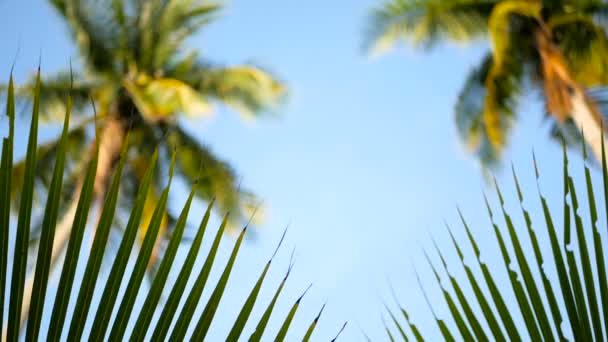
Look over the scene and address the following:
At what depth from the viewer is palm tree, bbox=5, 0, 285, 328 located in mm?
11867

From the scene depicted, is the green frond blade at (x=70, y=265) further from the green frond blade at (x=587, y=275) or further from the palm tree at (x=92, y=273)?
the green frond blade at (x=587, y=275)

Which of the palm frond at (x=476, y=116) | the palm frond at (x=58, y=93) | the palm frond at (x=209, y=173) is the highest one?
the palm frond at (x=476, y=116)

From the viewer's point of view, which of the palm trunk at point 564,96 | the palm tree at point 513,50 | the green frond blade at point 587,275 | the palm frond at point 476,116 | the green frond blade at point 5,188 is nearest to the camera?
the green frond blade at point 5,188

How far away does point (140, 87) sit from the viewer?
37.7 feet

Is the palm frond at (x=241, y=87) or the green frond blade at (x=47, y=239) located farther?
the palm frond at (x=241, y=87)

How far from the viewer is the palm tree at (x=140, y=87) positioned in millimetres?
11867

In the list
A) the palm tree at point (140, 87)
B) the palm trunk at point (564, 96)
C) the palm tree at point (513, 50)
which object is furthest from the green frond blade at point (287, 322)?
the palm tree at point (140, 87)

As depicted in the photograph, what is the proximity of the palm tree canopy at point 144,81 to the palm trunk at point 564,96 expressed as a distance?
4.87 m

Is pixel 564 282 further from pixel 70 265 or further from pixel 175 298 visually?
pixel 70 265

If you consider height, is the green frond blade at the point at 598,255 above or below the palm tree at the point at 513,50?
below

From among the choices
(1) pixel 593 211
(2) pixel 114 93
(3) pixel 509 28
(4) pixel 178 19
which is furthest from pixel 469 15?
(1) pixel 593 211

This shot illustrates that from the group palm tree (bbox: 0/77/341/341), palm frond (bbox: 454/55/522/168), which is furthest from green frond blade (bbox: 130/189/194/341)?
palm frond (bbox: 454/55/522/168)

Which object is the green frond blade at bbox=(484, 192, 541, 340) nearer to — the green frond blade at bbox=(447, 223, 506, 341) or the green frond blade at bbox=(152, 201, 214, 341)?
the green frond blade at bbox=(447, 223, 506, 341)

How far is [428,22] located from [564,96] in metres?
3.56
